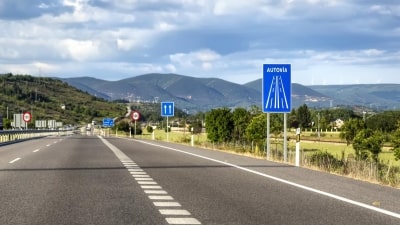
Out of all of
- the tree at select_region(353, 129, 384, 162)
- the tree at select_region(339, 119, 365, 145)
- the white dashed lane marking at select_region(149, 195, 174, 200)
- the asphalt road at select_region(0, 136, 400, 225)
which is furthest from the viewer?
the tree at select_region(339, 119, 365, 145)

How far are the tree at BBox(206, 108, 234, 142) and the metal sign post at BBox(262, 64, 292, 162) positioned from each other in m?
34.3

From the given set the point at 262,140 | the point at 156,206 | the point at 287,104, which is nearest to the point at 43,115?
the point at 262,140

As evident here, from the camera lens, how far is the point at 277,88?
24094mm

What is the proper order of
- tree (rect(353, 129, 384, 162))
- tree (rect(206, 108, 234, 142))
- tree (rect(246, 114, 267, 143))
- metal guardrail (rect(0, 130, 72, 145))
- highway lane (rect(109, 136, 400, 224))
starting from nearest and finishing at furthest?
1. highway lane (rect(109, 136, 400, 224))
2. metal guardrail (rect(0, 130, 72, 145))
3. tree (rect(246, 114, 267, 143))
4. tree (rect(206, 108, 234, 142))
5. tree (rect(353, 129, 384, 162))

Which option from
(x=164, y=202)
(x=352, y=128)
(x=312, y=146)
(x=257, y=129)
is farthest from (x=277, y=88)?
(x=352, y=128)

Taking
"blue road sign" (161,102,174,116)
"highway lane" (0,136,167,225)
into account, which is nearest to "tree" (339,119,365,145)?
"blue road sign" (161,102,174,116)

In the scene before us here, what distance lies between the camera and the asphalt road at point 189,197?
29.7ft

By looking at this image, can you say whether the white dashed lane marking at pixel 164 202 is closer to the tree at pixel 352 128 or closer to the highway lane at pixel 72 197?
the highway lane at pixel 72 197

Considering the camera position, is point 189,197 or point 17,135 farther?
point 17,135

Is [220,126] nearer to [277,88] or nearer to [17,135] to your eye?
[17,135]

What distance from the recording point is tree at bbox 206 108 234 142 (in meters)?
58.7

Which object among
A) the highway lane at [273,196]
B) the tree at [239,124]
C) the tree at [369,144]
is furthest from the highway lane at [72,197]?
the tree at [369,144]

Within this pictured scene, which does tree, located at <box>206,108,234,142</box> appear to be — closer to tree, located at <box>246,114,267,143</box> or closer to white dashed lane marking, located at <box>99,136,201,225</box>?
tree, located at <box>246,114,267,143</box>

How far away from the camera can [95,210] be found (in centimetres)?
974
